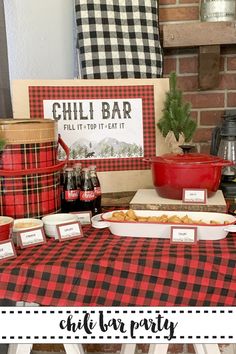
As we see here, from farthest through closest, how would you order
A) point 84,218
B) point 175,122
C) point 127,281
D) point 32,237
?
point 175,122 < point 84,218 < point 32,237 < point 127,281

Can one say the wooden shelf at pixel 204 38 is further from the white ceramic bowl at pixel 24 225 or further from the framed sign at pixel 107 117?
the white ceramic bowl at pixel 24 225

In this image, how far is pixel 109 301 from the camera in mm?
796

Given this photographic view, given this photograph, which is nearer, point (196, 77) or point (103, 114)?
point (103, 114)

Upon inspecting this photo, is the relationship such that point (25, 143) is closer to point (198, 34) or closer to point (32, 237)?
point (32, 237)

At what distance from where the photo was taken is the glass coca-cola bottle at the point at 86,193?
1.06 metres

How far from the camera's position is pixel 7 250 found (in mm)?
850

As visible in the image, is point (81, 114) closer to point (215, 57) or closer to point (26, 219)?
point (26, 219)

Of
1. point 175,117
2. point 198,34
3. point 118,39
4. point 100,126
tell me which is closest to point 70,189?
point 100,126

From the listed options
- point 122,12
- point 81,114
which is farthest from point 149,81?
point 122,12

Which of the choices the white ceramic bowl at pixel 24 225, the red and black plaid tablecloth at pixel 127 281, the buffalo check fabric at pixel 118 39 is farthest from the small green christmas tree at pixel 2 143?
the buffalo check fabric at pixel 118 39

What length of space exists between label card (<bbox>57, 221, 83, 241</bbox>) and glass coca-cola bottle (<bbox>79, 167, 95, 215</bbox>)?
0.13 meters

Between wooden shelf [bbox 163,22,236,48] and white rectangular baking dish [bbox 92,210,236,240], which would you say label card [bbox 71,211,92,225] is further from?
wooden shelf [bbox 163,22,236,48]

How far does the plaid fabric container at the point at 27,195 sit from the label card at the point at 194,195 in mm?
320

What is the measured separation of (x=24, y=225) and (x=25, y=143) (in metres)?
0.19
